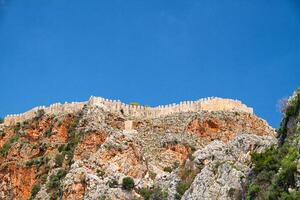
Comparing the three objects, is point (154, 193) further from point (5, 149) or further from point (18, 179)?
point (5, 149)

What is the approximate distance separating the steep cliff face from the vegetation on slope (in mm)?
4575

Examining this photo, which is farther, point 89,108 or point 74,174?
point 89,108

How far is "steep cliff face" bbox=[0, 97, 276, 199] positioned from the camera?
50312 millimetres

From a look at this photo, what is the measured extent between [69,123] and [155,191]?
48.5ft

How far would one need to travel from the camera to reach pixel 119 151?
5509 centimetres

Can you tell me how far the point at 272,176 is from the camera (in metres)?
38.7

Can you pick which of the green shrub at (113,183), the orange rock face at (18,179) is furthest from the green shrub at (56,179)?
the green shrub at (113,183)

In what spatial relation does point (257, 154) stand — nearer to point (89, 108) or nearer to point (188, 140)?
point (188, 140)

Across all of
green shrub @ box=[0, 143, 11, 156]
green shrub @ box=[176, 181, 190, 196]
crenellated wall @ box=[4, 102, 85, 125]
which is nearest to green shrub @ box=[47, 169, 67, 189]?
crenellated wall @ box=[4, 102, 85, 125]

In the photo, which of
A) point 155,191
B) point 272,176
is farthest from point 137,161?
point 272,176

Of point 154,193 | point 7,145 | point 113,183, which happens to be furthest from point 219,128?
point 7,145

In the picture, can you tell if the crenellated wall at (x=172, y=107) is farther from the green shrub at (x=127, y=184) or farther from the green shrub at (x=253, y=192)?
the green shrub at (x=253, y=192)

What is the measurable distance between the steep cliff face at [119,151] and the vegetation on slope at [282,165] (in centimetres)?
458

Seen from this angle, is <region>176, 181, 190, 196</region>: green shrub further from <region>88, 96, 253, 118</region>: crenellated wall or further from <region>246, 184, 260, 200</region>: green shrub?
<region>88, 96, 253, 118</region>: crenellated wall
